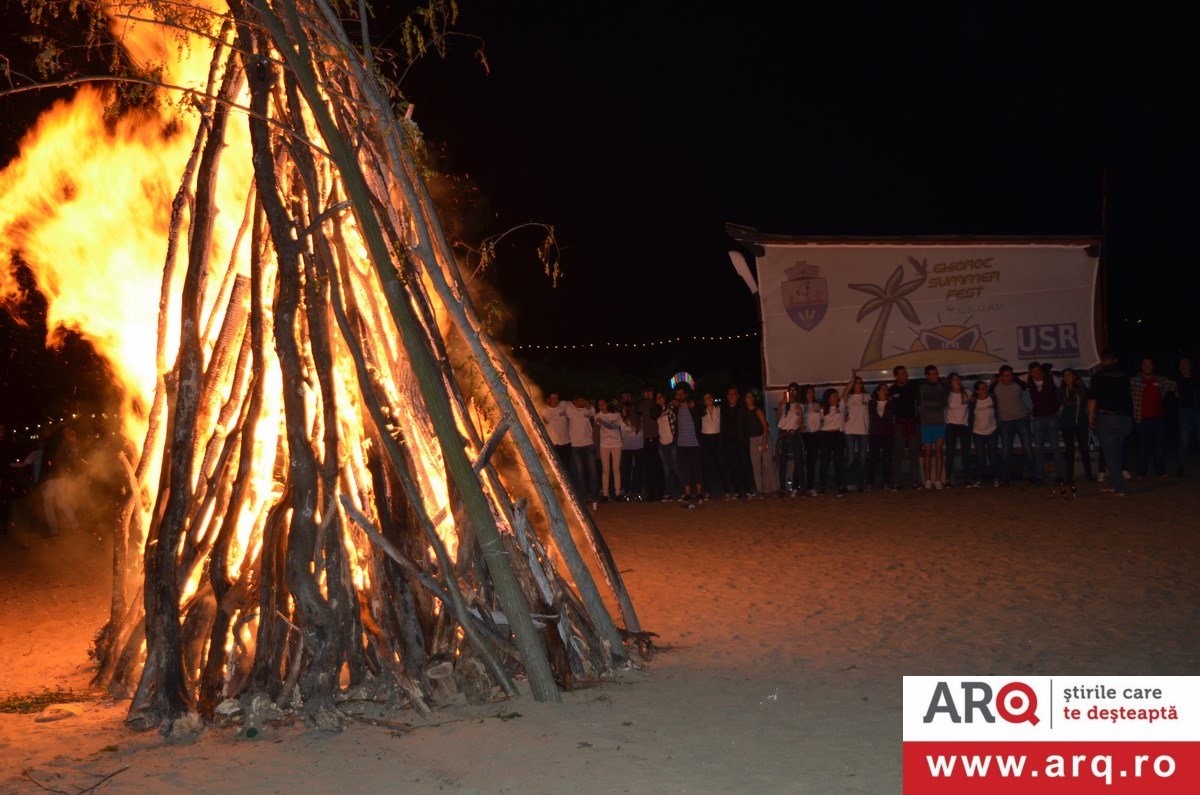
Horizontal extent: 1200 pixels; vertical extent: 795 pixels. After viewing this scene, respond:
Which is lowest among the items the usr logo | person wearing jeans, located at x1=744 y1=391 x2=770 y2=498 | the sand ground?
the sand ground

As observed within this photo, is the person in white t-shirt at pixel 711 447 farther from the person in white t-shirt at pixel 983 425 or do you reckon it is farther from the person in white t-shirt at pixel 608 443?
the person in white t-shirt at pixel 983 425

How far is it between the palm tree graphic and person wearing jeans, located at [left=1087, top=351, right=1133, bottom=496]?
5.17 m

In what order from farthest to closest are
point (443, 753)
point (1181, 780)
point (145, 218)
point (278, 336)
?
point (145, 218) → point (278, 336) → point (443, 753) → point (1181, 780)

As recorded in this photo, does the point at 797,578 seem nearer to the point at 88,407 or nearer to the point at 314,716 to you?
the point at 314,716

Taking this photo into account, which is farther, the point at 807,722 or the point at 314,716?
the point at 314,716

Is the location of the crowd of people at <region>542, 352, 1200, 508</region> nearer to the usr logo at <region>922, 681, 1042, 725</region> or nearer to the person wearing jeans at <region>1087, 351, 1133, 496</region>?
the person wearing jeans at <region>1087, 351, 1133, 496</region>

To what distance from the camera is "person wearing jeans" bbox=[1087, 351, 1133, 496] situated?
14.6 meters

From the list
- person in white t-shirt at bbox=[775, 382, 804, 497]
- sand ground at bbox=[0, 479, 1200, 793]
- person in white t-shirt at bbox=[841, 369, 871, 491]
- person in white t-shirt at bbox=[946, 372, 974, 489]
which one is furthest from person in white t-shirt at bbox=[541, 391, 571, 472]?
person in white t-shirt at bbox=[946, 372, 974, 489]

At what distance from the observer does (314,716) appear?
6699 millimetres

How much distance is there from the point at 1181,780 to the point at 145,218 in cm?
818

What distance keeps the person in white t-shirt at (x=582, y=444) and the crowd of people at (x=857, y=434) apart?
0.02 meters

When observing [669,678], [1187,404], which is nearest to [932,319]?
[1187,404]

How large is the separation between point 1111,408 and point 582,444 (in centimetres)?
785

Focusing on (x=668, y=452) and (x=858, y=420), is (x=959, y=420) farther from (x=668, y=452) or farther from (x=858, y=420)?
(x=668, y=452)
